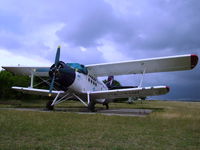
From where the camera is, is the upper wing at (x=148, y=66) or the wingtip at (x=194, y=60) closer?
the wingtip at (x=194, y=60)

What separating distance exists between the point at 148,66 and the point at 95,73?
4.57m

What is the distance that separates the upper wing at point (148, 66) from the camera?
13.6 m

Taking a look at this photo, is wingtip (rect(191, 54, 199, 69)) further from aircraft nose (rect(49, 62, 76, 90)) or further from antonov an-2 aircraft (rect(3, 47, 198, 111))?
aircraft nose (rect(49, 62, 76, 90))

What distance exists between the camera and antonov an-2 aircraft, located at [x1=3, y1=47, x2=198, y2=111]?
12.6 m

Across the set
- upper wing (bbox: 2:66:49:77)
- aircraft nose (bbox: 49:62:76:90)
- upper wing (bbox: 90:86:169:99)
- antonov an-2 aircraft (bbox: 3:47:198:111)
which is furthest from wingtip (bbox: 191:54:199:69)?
upper wing (bbox: 2:66:49:77)

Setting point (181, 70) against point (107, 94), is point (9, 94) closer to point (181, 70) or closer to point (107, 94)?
point (107, 94)

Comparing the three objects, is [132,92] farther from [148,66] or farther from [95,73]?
[95,73]

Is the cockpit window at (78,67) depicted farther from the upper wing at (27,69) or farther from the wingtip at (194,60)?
the wingtip at (194,60)

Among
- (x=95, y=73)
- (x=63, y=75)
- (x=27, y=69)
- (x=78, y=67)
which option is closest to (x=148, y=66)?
(x=95, y=73)

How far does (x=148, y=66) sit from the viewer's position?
15531mm

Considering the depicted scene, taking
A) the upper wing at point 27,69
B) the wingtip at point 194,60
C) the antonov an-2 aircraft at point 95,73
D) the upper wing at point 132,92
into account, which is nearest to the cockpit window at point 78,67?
the antonov an-2 aircraft at point 95,73

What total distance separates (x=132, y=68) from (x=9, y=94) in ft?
60.5

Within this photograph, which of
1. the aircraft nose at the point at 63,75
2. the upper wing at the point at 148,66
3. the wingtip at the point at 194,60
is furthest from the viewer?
the upper wing at the point at 148,66

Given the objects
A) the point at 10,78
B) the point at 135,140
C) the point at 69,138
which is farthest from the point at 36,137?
the point at 10,78
